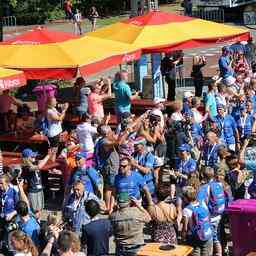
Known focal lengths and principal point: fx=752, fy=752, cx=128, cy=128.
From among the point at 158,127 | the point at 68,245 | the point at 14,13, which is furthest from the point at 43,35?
the point at 14,13

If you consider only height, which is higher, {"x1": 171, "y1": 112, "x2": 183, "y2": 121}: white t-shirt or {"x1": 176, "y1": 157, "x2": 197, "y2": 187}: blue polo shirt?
{"x1": 171, "y1": 112, "x2": 183, "y2": 121}: white t-shirt

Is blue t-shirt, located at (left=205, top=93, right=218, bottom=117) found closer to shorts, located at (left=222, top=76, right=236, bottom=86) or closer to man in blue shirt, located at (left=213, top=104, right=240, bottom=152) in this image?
man in blue shirt, located at (left=213, top=104, right=240, bottom=152)

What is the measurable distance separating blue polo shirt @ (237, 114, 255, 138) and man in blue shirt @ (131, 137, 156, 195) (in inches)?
116

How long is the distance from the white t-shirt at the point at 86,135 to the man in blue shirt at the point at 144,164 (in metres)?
0.97

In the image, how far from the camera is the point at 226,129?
13.8 m

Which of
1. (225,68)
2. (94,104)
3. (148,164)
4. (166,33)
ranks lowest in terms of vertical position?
(148,164)

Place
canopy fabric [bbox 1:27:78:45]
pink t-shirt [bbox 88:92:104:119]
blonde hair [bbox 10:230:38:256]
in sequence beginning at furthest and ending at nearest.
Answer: pink t-shirt [bbox 88:92:104:119]
canopy fabric [bbox 1:27:78:45]
blonde hair [bbox 10:230:38:256]

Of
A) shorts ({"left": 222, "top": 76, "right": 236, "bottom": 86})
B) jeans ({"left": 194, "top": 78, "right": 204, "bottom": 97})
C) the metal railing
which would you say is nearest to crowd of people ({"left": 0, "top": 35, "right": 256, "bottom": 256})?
shorts ({"left": 222, "top": 76, "right": 236, "bottom": 86})

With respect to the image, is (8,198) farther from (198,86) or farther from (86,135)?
(198,86)

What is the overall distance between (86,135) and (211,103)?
3.42 metres

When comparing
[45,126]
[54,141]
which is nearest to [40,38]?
[45,126]

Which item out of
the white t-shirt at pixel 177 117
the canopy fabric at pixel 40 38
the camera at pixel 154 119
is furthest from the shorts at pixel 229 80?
the camera at pixel 154 119

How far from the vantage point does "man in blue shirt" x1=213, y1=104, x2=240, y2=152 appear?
541 inches

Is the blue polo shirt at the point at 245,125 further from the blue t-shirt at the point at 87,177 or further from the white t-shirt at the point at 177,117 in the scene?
the blue t-shirt at the point at 87,177
